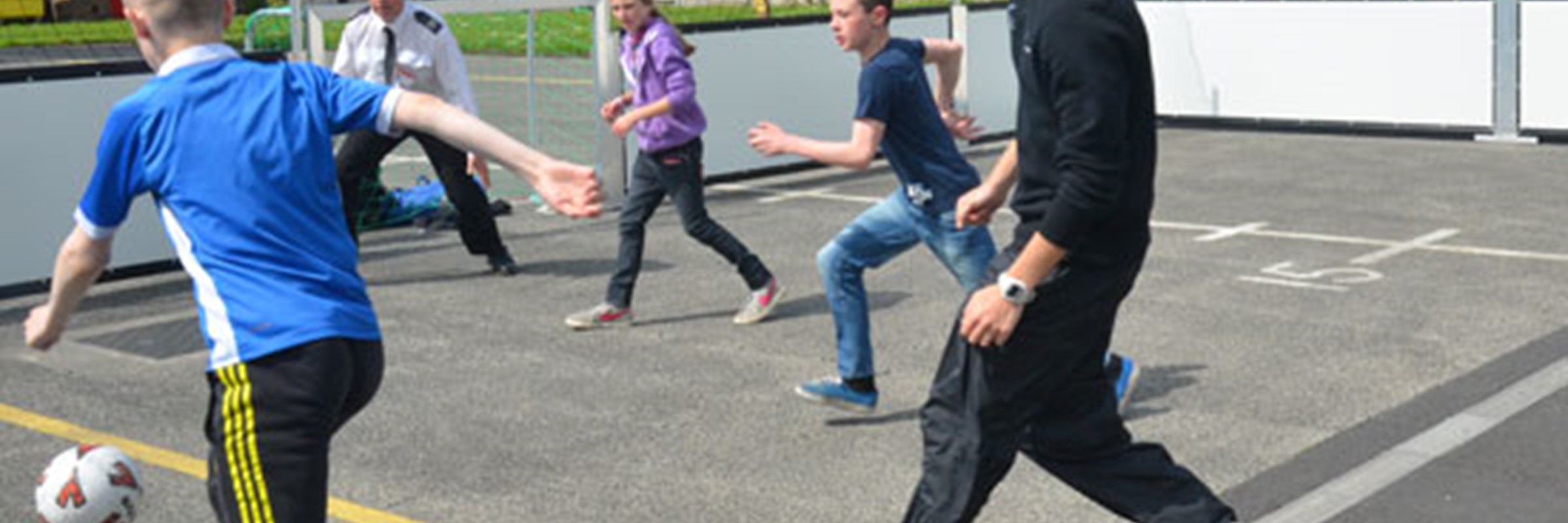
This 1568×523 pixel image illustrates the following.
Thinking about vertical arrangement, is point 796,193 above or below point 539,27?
below

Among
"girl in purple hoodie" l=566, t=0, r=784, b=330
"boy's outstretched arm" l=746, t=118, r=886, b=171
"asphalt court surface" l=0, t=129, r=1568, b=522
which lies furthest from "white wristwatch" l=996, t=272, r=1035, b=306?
"girl in purple hoodie" l=566, t=0, r=784, b=330

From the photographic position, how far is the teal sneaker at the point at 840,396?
7.15m

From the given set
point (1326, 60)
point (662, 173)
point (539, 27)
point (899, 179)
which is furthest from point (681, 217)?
point (1326, 60)

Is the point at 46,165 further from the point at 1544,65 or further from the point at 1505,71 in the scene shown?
the point at 1544,65

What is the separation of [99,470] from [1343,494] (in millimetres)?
3619

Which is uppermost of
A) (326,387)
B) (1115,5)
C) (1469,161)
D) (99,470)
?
(1115,5)

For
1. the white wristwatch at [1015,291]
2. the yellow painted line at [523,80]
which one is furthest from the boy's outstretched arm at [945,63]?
the yellow painted line at [523,80]

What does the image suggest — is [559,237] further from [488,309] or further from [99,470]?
[99,470]

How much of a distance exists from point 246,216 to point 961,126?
10.4 feet

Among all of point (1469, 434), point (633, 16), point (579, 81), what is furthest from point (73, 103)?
point (1469, 434)

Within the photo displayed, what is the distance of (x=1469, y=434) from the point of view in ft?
22.1

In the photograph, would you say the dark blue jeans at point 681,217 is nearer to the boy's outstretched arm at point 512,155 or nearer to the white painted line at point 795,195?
the white painted line at point 795,195

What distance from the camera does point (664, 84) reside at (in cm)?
916

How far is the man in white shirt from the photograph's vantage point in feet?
34.4
